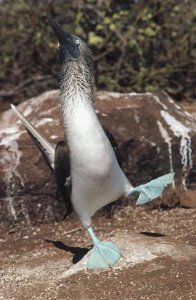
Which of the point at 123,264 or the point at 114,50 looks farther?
the point at 114,50

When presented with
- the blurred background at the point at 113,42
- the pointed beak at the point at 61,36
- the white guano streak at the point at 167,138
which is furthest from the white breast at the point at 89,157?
the blurred background at the point at 113,42

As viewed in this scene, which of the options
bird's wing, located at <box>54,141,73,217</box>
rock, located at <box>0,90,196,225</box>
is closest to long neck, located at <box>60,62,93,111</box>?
bird's wing, located at <box>54,141,73,217</box>

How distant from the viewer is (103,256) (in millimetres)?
3859

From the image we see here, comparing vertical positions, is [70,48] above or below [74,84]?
above

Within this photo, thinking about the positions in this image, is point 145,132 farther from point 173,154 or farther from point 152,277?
point 152,277

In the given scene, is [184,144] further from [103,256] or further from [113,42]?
[113,42]

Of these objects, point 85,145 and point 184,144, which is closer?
point 85,145

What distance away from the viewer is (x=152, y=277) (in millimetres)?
3703

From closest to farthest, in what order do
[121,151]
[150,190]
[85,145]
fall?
1. [85,145]
2. [150,190]
3. [121,151]

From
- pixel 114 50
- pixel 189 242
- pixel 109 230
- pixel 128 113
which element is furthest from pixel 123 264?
pixel 114 50

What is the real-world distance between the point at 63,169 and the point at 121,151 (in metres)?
1.48

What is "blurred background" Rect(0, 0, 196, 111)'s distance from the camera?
8.30m

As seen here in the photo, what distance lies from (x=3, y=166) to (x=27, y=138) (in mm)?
319

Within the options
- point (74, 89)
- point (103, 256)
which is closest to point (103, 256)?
point (103, 256)
